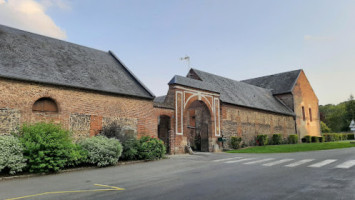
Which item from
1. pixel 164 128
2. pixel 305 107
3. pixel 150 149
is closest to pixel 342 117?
pixel 305 107

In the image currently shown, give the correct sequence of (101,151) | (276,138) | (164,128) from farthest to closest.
→ (276,138)
(164,128)
(101,151)

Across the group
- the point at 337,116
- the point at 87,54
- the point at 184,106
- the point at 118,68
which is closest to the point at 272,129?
the point at 184,106

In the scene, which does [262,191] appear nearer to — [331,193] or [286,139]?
[331,193]

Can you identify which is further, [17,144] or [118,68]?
[118,68]

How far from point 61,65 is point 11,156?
725 cm

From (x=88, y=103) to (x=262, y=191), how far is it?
11785 mm

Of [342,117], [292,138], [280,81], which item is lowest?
[292,138]

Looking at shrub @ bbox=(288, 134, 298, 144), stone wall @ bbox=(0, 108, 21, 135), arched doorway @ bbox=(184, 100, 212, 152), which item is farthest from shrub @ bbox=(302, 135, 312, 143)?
stone wall @ bbox=(0, 108, 21, 135)

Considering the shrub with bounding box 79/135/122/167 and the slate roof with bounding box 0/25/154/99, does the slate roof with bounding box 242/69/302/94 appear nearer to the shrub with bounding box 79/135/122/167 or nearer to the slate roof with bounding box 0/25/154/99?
the slate roof with bounding box 0/25/154/99

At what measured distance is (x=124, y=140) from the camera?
14.5 m

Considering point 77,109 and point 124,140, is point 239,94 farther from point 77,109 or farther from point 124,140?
point 77,109

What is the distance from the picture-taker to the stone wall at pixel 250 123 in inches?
965

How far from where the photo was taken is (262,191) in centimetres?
625

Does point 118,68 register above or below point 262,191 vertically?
above
